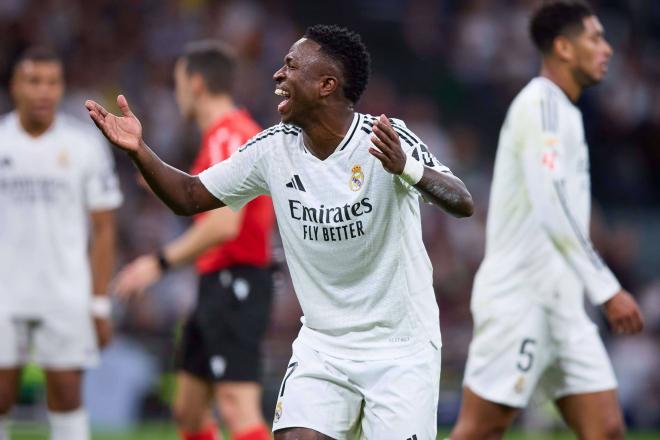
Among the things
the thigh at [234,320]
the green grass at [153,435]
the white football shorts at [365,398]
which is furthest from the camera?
the green grass at [153,435]

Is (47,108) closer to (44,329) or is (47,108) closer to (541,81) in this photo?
(44,329)

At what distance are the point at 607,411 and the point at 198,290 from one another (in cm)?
267

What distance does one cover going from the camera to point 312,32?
507cm

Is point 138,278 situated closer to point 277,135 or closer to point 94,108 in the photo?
point 277,135

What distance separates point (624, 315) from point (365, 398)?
63.1 inches

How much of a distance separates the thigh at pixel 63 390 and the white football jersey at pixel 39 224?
1.31 feet

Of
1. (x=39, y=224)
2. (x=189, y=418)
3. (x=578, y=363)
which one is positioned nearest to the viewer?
(x=578, y=363)

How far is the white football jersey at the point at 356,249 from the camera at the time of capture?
4.98 m

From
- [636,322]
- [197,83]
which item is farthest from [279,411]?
[197,83]

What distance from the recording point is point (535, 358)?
256 inches

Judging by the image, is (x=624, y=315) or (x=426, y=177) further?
(x=624, y=315)

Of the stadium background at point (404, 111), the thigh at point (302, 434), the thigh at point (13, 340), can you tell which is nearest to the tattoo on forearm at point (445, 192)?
the thigh at point (302, 434)

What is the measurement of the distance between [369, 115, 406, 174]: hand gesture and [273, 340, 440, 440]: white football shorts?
864 mm

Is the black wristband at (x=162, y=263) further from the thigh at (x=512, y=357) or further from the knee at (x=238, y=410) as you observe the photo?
the thigh at (x=512, y=357)
